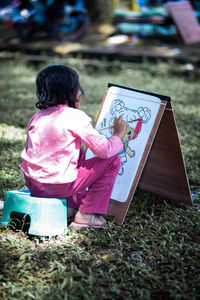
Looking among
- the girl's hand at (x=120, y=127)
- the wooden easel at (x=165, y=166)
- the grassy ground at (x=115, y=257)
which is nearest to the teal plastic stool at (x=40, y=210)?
the grassy ground at (x=115, y=257)

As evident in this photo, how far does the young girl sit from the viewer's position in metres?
2.45

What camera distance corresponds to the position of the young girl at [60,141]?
245cm

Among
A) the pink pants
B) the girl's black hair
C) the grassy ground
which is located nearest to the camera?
the grassy ground

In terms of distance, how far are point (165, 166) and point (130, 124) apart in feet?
1.52

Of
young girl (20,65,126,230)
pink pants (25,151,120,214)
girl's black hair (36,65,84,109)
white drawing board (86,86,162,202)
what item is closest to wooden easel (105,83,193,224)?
white drawing board (86,86,162,202)

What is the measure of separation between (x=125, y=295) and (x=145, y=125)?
126cm

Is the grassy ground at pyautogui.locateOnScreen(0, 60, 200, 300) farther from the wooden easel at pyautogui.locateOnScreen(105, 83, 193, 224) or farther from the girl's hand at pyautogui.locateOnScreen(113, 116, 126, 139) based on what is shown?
the girl's hand at pyautogui.locateOnScreen(113, 116, 126, 139)

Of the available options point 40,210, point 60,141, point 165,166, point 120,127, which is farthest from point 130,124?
point 40,210

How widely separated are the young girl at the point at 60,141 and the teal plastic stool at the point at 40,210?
92 millimetres

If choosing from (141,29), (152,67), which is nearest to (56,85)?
(152,67)

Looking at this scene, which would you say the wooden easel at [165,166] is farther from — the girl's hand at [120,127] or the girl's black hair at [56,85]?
the girl's black hair at [56,85]

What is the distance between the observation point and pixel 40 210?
243cm

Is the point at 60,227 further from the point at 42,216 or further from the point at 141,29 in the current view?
the point at 141,29

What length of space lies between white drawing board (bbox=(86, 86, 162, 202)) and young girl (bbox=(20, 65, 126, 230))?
286 millimetres
